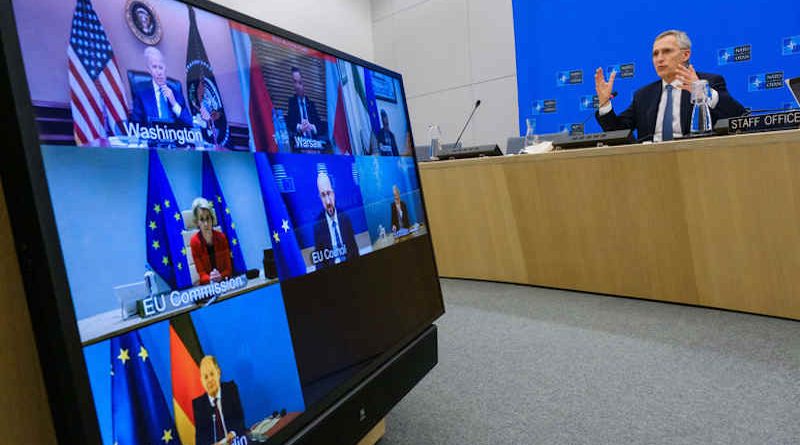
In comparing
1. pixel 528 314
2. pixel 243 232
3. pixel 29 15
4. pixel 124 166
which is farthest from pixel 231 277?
pixel 528 314

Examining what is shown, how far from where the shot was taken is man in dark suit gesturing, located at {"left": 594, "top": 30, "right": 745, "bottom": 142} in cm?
271

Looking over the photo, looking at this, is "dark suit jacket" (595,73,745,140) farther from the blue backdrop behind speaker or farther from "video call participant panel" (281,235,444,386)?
"video call participant panel" (281,235,444,386)

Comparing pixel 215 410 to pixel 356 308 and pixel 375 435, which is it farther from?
pixel 375 435

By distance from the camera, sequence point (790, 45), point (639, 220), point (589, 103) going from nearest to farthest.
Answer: point (639, 220) → point (790, 45) → point (589, 103)

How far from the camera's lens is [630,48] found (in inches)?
149

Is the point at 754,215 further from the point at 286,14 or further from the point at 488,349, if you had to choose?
the point at 286,14

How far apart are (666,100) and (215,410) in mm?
3181

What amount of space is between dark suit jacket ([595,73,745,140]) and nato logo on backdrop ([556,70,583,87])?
1190mm

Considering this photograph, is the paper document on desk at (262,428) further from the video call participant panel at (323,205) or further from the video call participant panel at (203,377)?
the video call participant panel at (323,205)

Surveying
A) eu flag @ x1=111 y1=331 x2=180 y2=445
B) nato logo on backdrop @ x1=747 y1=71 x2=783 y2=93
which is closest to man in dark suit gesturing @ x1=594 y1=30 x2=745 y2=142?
nato logo on backdrop @ x1=747 y1=71 x2=783 y2=93

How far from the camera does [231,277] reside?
0.51 meters

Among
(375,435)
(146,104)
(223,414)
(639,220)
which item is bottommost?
(375,435)

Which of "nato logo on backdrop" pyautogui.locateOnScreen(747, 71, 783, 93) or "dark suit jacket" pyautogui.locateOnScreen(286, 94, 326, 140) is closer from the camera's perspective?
"dark suit jacket" pyautogui.locateOnScreen(286, 94, 326, 140)

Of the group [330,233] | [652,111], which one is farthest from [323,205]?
[652,111]
